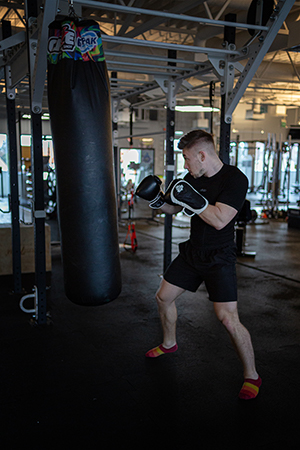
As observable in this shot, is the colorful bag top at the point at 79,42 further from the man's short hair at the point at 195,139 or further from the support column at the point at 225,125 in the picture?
the support column at the point at 225,125

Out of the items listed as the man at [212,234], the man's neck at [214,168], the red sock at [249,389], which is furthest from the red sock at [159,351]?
the man's neck at [214,168]

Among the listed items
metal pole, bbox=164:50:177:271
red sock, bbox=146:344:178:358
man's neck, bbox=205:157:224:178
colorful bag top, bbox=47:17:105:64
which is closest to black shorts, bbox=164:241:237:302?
man's neck, bbox=205:157:224:178

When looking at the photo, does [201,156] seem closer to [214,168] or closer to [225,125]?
[214,168]

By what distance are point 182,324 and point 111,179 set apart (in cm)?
210

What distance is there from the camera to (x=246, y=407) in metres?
2.45

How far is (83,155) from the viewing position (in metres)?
2.03

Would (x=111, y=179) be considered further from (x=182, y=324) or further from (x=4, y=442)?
(x=182, y=324)

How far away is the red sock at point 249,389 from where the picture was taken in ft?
8.25

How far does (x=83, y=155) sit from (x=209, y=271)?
1.11m

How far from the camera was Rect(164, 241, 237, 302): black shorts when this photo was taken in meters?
2.52

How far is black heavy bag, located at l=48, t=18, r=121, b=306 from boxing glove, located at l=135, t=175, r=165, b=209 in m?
0.63

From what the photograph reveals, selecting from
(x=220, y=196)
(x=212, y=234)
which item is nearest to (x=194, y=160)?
(x=220, y=196)

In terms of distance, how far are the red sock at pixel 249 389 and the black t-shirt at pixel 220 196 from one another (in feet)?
2.88

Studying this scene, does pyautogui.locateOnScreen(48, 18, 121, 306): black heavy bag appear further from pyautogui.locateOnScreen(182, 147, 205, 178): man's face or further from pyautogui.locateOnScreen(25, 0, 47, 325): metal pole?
pyautogui.locateOnScreen(25, 0, 47, 325): metal pole
